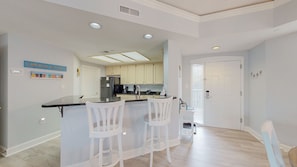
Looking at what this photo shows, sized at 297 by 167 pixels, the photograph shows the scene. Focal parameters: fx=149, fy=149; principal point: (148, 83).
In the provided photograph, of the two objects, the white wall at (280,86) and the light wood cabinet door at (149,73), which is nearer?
the white wall at (280,86)

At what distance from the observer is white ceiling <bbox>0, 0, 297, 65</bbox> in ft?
6.64

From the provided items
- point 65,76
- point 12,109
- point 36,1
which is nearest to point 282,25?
point 36,1

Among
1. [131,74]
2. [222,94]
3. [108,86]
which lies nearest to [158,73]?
[131,74]

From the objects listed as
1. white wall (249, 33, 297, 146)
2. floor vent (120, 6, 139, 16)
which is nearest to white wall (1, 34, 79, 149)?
floor vent (120, 6, 139, 16)

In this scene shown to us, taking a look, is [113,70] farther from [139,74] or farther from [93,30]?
[93,30]

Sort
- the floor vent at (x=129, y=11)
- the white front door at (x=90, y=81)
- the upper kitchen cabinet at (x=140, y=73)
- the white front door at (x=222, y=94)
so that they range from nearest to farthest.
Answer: the floor vent at (x=129, y=11)
the white front door at (x=222, y=94)
the white front door at (x=90, y=81)
the upper kitchen cabinet at (x=140, y=73)

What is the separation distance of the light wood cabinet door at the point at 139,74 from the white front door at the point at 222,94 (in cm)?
235

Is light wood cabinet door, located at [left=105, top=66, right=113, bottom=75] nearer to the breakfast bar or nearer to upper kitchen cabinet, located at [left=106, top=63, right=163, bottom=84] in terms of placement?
upper kitchen cabinet, located at [left=106, top=63, right=163, bottom=84]

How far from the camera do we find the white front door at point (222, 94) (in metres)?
4.26

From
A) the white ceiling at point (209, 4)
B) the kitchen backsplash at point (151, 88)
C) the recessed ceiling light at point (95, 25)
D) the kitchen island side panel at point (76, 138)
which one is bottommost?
the kitchen island side panel at point (76, 138)

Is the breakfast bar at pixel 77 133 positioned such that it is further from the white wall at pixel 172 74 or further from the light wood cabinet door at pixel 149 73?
the light wood cabinet door at pixel 149 73

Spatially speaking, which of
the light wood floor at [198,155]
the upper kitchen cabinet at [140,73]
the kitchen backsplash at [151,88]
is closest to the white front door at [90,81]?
the upper kitchen cabinet at [140,73]

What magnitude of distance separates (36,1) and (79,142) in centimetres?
192

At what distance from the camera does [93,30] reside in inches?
104
